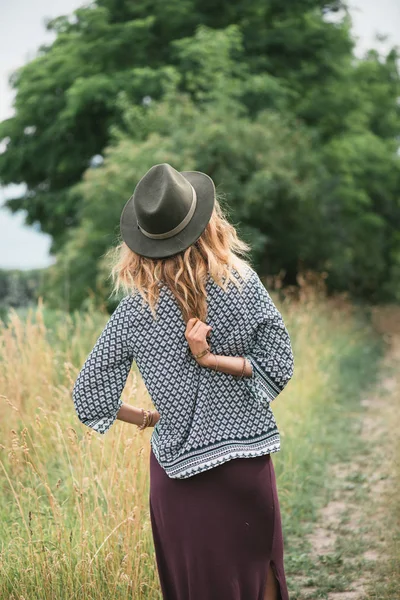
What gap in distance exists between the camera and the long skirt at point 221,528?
8.45 ft

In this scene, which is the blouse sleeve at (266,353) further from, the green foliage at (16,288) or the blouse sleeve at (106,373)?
the green foliage at (16,288)

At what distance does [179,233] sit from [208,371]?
470mm

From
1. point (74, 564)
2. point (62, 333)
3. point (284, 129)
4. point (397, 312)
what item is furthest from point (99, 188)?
point (397, 312)

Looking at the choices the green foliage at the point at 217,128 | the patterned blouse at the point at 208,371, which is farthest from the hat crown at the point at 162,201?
the green foliage at the point at 217,128

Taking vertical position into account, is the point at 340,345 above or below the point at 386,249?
above

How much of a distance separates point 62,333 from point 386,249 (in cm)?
1865

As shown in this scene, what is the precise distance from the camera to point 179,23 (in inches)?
645

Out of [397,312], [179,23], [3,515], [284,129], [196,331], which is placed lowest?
[397,312]

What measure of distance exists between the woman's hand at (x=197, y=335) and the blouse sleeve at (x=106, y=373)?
8.7 inches

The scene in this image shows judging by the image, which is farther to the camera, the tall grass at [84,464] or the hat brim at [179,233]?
the tall grass at [84,464]

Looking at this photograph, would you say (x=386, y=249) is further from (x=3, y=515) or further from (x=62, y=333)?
(x=3, y=515)

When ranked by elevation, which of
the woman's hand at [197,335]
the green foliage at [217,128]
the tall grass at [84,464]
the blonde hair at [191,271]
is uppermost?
the blonde hair at [191,271]

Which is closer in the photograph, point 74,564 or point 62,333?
point 74,564

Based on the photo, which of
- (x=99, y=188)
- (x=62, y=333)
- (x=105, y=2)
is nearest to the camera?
(x=62, y=333)
